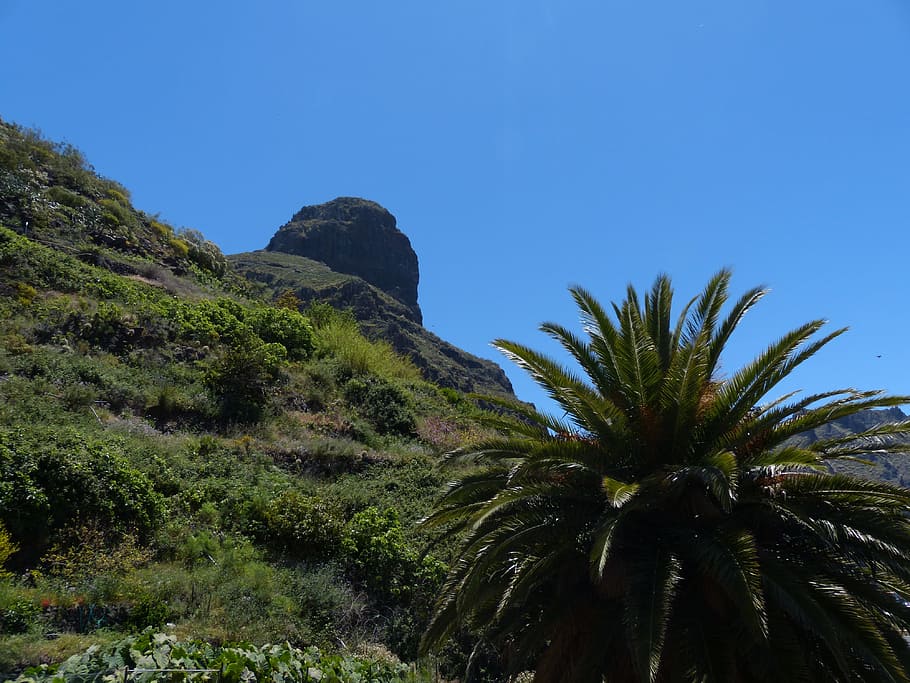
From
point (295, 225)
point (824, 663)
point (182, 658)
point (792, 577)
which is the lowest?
point (182, 658)

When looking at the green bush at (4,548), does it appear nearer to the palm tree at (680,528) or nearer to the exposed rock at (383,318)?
the palm tree at (680,528)

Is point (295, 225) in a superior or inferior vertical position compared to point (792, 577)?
superior

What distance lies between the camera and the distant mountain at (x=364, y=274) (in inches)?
2534

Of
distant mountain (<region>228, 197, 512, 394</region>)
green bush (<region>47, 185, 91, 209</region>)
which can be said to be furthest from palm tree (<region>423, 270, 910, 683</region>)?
distant mountain (<region>228, 197, 512, 394</region>)

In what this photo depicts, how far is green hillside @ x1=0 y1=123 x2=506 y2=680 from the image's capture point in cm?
938

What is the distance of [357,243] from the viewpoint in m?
109

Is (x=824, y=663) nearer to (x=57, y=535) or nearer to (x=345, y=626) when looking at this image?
(x=345, y=626)

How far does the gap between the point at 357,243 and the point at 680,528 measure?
349ft

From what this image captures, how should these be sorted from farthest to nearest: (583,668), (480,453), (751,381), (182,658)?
(480,453) → (751,381) → (583,668) → (182,658)

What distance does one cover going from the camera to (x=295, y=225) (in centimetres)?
10931

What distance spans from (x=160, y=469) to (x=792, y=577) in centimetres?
1216

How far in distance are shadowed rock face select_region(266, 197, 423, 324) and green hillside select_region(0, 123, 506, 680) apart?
235ft

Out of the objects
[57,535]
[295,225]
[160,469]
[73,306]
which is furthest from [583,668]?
[295,225]

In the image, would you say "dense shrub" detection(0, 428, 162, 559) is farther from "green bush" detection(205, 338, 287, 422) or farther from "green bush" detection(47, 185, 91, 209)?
"green bush" detection(47, 185, 91, 209)
